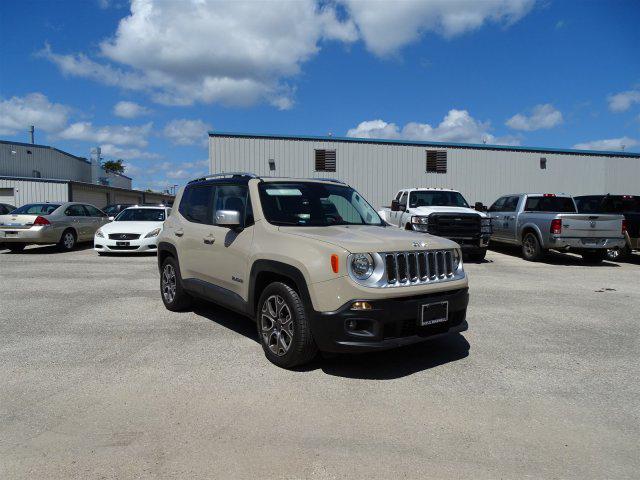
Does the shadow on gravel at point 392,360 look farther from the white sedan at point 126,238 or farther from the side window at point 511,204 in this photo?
the side window at point 511,204

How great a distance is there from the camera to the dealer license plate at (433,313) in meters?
4.11

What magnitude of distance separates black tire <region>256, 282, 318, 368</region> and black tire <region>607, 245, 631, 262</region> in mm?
10920

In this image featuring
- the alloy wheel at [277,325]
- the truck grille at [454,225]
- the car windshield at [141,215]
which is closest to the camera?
the alloy wheel at [277,325]

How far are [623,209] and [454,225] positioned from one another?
16.7ft

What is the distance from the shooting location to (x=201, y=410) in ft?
11.5

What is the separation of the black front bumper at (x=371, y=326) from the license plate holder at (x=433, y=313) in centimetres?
4

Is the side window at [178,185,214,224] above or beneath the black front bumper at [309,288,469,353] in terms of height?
above

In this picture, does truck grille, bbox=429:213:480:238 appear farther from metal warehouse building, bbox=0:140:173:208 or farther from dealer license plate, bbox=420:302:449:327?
metal warehouse building, bbox=0:140:173:208

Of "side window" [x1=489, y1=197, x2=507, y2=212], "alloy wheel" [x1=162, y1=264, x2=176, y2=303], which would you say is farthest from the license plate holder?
"side window" [x1=489, y1=197, x2=507, y2=212]

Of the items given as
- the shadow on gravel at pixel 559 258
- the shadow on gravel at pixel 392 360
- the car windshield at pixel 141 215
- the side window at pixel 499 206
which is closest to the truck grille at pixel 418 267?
the shadow on gravel at pixel 392 360

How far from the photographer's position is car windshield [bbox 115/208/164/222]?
1414cm

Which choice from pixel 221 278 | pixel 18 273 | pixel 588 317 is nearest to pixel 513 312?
pixel 588 317

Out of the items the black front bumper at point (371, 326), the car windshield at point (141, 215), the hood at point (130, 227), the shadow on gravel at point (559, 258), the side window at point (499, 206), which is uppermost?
the side window at point (499, 206)

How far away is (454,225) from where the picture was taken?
456 inches
